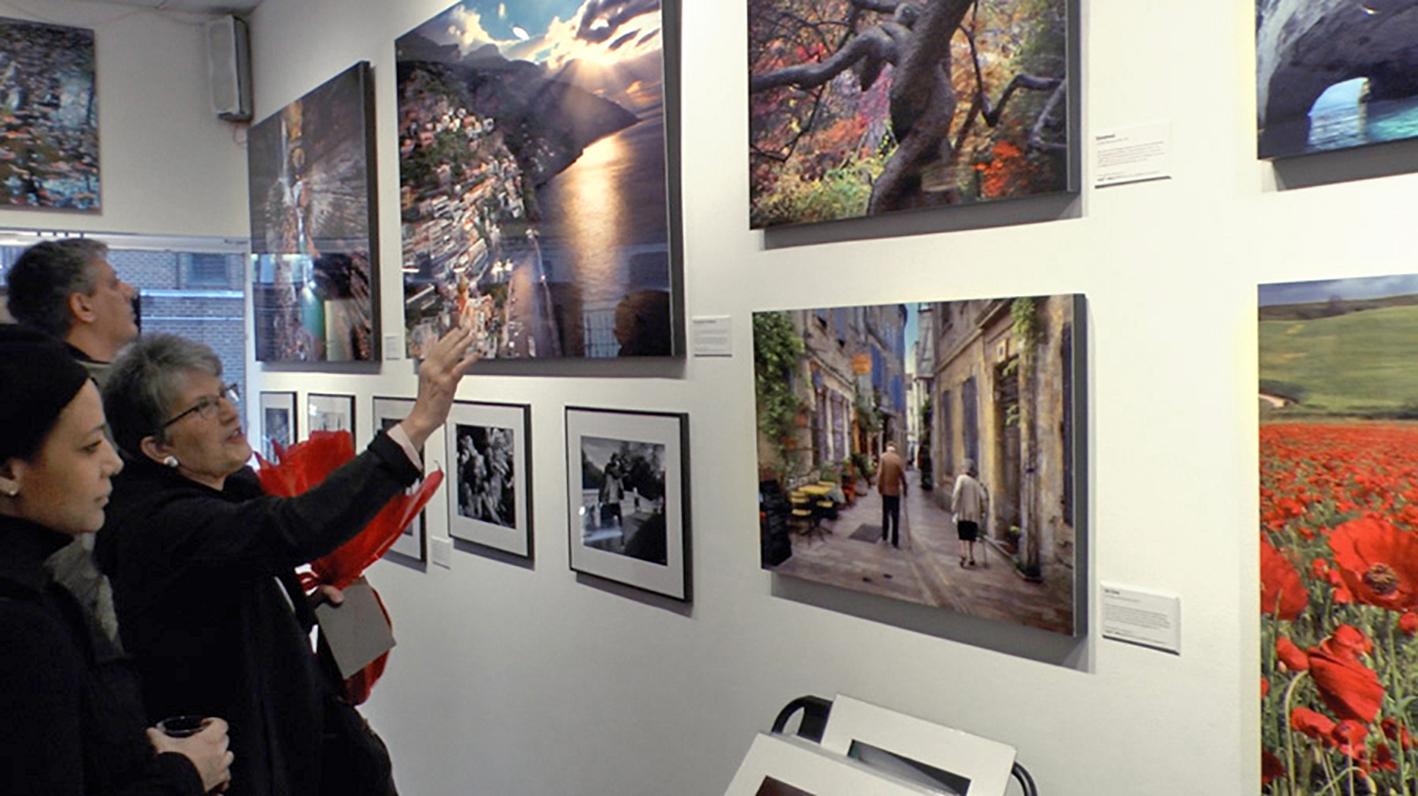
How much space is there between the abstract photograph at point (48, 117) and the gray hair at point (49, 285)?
2.21 m

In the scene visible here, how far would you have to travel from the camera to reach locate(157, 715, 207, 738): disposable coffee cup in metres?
1.67

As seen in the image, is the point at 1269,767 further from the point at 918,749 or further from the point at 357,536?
the point at 357,536

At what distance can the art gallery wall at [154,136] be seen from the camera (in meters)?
4.86

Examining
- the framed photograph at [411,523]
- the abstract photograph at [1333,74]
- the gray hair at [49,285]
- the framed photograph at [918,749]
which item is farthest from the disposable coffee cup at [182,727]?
the framed photograph at [411,523]

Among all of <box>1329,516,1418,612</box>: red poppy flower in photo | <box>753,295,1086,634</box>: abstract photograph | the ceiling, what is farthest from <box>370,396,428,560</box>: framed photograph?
<box>1329,516,1418,612</box>: red poppy flower in photo

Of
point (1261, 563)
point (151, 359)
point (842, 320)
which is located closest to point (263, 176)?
point (151, 359)

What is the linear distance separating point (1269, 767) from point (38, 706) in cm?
160

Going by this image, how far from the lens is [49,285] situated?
2.87m

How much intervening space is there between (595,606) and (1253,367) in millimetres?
1888

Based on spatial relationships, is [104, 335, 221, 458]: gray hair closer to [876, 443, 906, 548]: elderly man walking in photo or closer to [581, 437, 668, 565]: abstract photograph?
[581, 437, 668, 565]: abstract photograph

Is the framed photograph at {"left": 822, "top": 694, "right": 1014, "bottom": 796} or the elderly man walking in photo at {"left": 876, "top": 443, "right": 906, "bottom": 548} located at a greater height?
the elderly man walking in photo at {"left": 876, "top": 443, "right": 906, "bottom": 548}

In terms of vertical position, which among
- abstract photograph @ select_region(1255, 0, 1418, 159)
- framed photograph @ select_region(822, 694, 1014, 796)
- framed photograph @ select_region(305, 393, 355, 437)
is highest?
abstract photograph @ select_region(1255, 0, 1418, 159)

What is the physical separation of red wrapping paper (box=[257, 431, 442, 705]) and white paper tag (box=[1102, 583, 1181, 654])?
1.58 m

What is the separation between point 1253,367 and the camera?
1.47m
